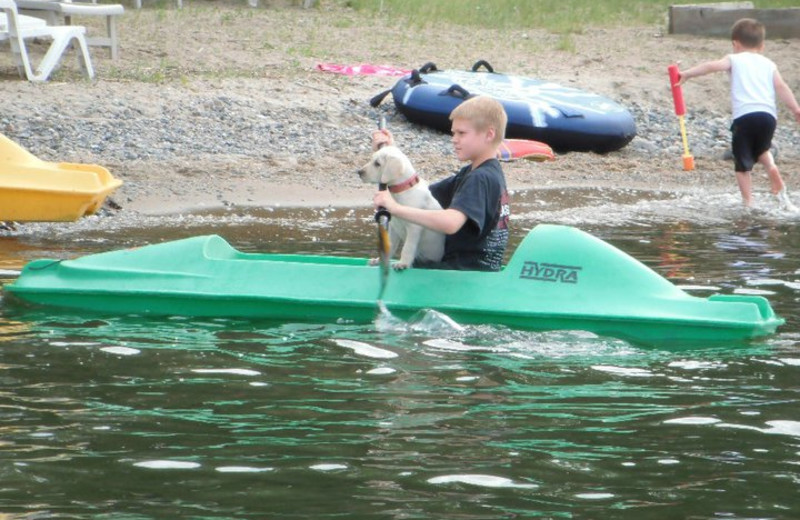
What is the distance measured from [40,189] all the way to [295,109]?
15.1 ft

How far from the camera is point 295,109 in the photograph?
46.7 ft

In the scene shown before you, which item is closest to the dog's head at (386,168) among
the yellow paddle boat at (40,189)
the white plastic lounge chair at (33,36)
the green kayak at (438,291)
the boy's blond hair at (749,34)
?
the green kayak at (438,291)

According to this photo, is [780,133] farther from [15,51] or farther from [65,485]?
[65,485]

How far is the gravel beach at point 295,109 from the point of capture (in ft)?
40.3

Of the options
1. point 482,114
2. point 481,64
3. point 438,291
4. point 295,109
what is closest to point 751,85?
point 481,64

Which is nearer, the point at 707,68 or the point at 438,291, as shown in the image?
the point at 438,291

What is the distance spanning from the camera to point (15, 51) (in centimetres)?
1398

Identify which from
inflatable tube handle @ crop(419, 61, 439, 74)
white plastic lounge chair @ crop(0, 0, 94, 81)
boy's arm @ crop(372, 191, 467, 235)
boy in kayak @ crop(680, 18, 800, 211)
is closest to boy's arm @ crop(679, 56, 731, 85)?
boy in kayak @ crop(680, 18, 800, 211)

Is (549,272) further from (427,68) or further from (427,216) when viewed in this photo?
(427,68)

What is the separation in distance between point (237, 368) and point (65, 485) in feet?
5.80

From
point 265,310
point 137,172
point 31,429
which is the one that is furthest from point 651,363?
point 137,172

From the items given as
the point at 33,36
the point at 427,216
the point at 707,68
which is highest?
the point at 707,68

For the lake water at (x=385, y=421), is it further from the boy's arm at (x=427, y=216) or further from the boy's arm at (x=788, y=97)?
the boy's arm at (x=788, y=97)

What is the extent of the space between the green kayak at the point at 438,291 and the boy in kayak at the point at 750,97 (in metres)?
5.23
